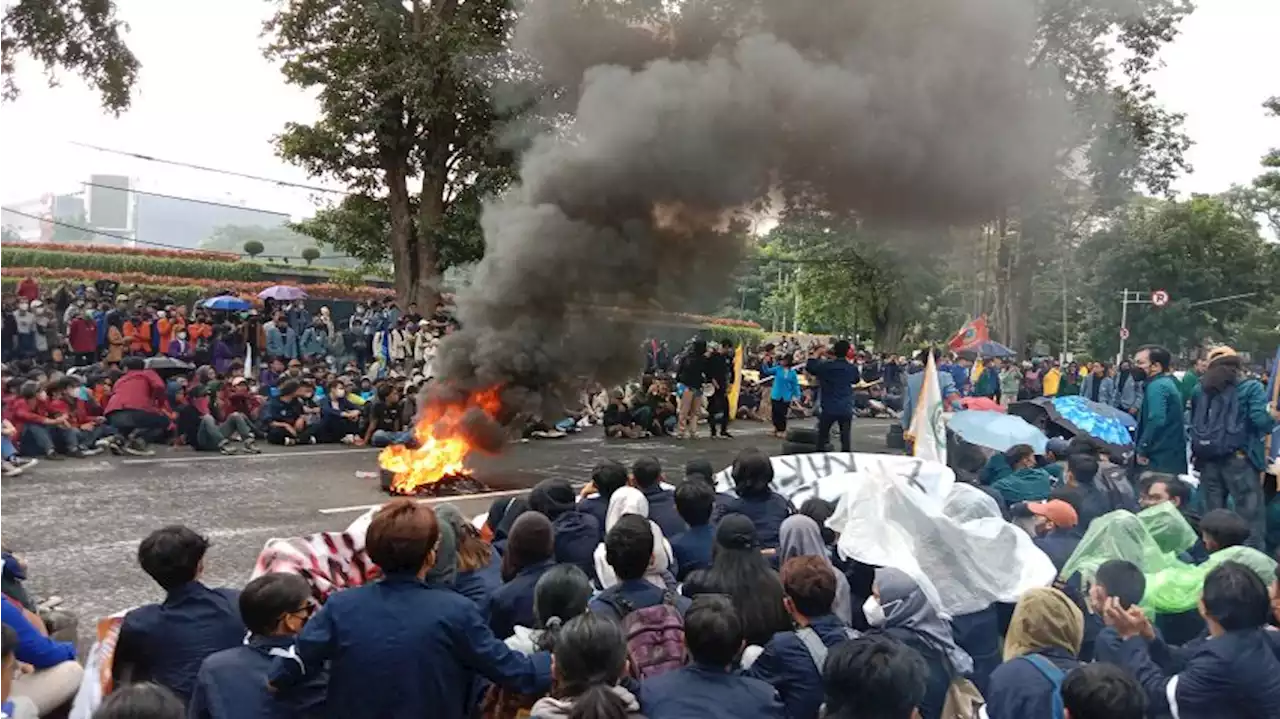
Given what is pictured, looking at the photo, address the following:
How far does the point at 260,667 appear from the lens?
293cm

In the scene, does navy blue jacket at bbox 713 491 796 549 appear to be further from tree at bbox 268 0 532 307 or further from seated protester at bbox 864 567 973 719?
tree at bbox 268 0 532 307

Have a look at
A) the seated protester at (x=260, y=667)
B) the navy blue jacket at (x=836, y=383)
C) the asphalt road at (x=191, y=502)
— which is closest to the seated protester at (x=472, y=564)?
the seated protester at (x=260, y=667)

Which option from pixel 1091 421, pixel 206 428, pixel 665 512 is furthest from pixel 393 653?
pixel 206 428

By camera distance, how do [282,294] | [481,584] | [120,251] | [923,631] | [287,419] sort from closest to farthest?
[923,631] < [481,584] < [287,419] < [282,294] < [120,251]

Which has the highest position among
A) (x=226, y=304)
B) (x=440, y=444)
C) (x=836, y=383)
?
(x=226, y=304)

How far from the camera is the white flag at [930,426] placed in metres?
8.79

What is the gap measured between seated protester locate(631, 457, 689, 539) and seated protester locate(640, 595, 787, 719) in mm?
2340

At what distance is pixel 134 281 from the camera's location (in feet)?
84.2

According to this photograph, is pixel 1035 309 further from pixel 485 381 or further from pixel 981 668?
pixel 981 668

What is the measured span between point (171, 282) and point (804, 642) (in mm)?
25972

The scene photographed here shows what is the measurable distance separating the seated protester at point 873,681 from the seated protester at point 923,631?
0.76 metres

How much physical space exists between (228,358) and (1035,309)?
1360 inches

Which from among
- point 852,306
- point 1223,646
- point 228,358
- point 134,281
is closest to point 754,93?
point 1223,646

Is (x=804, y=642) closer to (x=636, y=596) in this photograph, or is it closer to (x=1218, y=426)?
(x=636, y=596)
